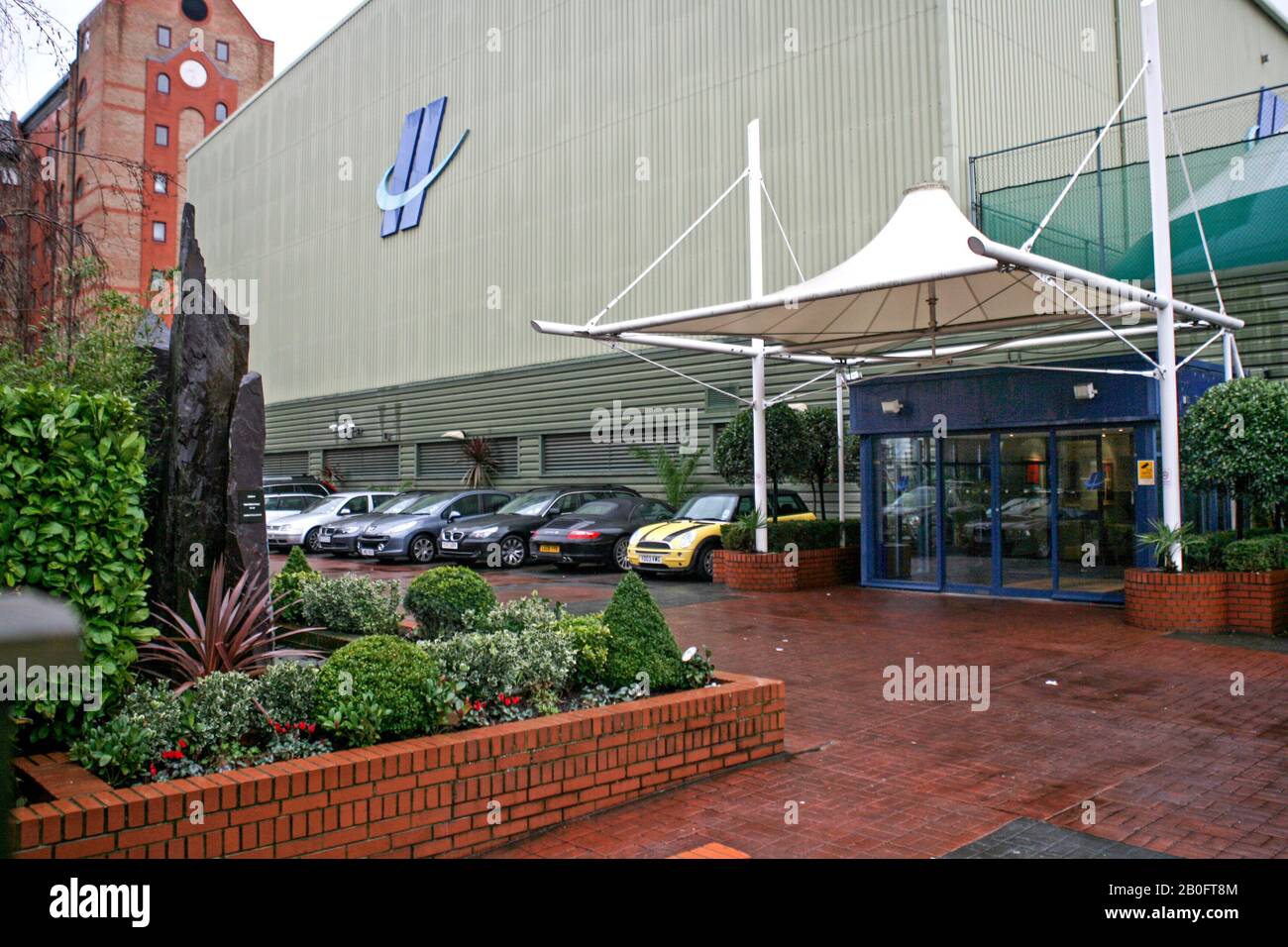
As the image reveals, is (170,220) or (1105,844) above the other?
(170,220)

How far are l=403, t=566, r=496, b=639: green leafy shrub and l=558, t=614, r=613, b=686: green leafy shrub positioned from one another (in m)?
1.12

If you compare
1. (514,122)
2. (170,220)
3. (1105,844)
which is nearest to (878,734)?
(1105,844)

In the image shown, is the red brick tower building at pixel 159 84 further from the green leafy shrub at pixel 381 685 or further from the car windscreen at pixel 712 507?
the green leafy shrub at pixel 381 685

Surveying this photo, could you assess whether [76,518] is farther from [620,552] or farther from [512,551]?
[512,551]

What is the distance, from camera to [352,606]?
7.91m

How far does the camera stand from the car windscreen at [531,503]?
67.7 feet

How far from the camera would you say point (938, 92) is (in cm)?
1733

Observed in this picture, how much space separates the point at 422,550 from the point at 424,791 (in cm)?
1646

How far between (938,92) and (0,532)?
53.6ft

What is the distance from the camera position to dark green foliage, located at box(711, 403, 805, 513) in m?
16.8

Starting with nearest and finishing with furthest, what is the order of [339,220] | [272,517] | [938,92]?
[938,92]
[272,517]
[339,220]

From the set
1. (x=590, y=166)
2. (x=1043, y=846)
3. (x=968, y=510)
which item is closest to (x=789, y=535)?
(x=968, y=510)

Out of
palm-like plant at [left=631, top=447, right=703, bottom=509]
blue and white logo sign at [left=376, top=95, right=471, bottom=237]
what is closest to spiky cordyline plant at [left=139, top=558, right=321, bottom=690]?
palm-like plant at [left=631, top=447, right=703, bottom=509]
